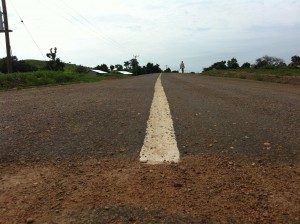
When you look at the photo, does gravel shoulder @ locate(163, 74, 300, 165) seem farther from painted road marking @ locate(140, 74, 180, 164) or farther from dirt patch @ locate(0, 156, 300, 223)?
dirt patch @ locate(0, 156, 300, 223)

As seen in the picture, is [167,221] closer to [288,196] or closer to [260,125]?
[288,196]

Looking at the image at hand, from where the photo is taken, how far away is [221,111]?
591 centimetres

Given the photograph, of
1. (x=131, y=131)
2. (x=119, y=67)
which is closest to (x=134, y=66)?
(x=119, y=67)

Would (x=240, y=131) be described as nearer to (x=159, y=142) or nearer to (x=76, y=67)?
(x=159, y=142)

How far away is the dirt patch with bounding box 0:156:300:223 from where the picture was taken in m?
2.40

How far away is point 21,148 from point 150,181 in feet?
5.02

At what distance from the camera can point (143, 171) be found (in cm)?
311

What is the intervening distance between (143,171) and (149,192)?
40 cm

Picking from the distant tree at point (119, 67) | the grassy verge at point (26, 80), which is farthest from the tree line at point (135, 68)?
the grassy verge at point (26, 80)

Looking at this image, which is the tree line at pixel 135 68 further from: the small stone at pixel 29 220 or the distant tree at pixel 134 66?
the small stone at pixel 29 220

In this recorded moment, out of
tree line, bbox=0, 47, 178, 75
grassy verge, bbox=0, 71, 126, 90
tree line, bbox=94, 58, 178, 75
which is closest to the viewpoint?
grassy verge, bbox=0, 71, 126, 90

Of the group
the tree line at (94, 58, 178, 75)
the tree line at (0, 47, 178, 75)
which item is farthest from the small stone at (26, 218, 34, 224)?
the tree line at (94, 58, 178, 75)

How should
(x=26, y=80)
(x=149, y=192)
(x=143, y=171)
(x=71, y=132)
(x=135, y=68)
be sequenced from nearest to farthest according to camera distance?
(x=149, y=192) < (x=143, y=171) < (x=71, y=132) < (x=26, y=80) < (x=135, y=68)

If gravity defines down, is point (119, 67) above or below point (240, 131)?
below
